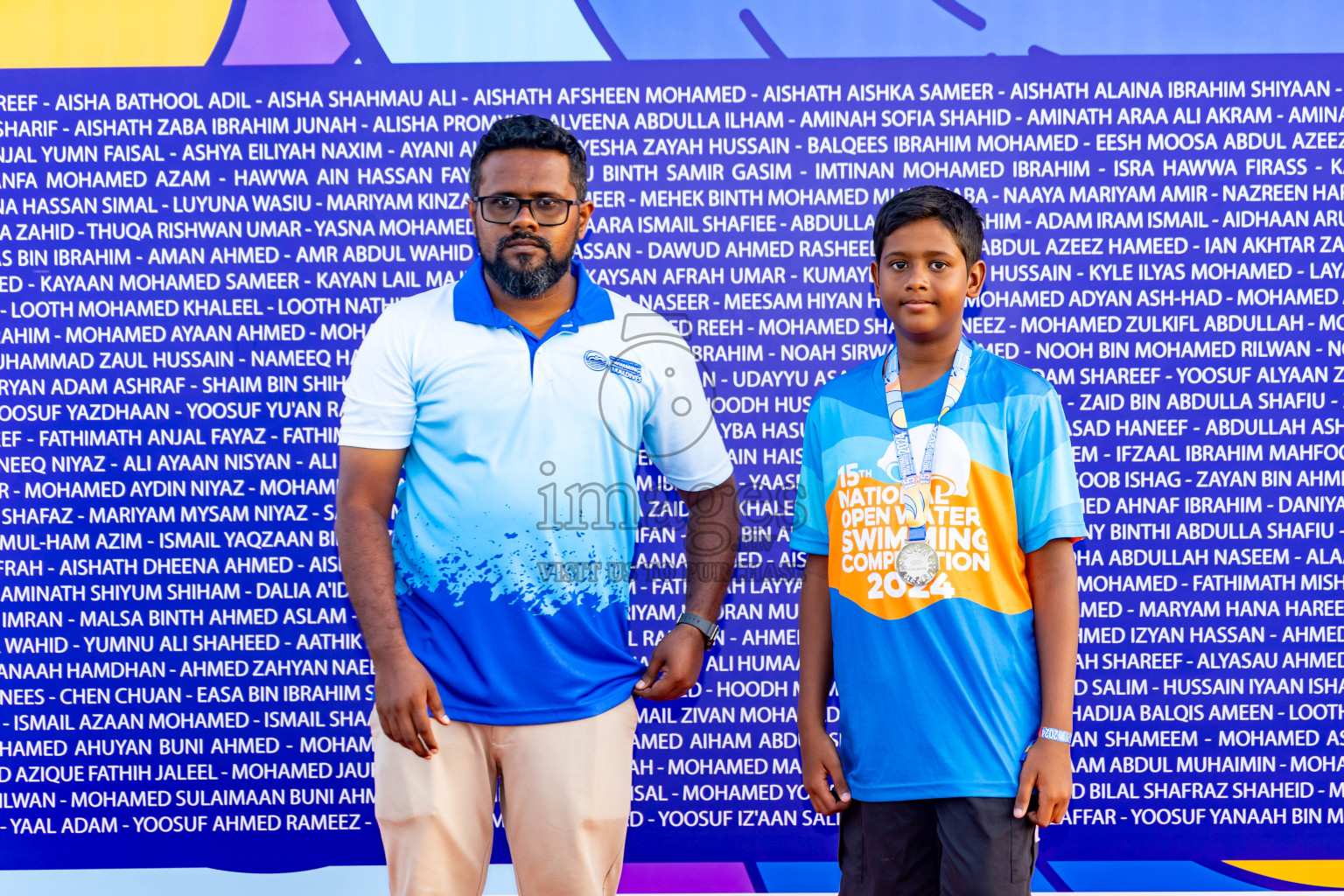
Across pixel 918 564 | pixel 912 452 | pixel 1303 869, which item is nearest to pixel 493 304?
pixel 912 452

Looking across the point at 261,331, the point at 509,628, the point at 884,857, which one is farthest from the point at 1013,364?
the point at 261,331

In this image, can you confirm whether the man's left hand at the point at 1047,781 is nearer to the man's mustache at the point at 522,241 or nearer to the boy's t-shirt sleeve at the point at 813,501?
the boy's t-shirt sleeve at the point at 813,501

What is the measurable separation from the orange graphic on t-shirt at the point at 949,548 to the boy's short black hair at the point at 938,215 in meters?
0.46

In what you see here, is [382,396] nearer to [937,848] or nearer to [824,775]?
[824,775]

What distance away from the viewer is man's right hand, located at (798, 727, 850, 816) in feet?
5.82

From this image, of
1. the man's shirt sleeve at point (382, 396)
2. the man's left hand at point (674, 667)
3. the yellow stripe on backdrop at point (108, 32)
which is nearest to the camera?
the man's shirt sleeve at point (382, 396)

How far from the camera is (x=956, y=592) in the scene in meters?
1.69

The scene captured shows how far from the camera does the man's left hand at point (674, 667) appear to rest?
6.22 feet

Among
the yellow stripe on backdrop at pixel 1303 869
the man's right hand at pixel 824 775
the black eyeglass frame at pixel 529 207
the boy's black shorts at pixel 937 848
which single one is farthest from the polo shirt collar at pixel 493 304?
the yellow stripe on backdrop at pixel 1303 869

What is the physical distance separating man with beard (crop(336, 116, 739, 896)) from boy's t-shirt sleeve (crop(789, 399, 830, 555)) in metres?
0.37

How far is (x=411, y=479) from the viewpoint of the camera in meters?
1.84

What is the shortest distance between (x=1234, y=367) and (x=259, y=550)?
2726 millimetres

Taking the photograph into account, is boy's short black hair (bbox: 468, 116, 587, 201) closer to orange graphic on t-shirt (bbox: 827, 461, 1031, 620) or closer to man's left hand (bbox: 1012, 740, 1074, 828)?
orange graphic on t-shirt (bbox: 827, 461, 1031, 620)

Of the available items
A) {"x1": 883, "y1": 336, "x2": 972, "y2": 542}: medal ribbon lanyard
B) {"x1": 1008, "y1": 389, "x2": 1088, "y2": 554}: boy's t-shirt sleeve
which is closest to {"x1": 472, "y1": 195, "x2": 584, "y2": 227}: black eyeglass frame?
{"x1": 883, "y1": 336, "x2": 972, "y2": 542}: medal ribbon lanyard
